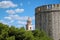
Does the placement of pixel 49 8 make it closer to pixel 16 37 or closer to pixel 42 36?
pixel 42 36

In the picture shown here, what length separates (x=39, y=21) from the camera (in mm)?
32000

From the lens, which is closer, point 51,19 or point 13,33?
point 13,33

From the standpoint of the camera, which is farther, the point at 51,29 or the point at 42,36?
the point at 51,29

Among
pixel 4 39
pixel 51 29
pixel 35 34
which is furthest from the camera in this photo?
pixel 51 29

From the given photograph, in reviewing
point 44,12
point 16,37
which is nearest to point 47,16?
point 44,12

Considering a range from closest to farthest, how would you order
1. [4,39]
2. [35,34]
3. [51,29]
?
[4,39] → [35,34] → [51,29]

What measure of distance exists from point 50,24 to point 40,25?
52.1 inches

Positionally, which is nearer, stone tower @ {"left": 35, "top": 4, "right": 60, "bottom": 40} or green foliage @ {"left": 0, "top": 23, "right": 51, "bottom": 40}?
green foliage @ {"left": 0, "top": 23, "right": 51, "bottom": 40}

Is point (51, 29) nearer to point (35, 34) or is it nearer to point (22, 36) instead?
point (35, 34)

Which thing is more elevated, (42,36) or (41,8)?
(41,8)

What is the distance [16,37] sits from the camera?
22.2 m

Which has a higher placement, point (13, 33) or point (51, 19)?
point (51, 19)

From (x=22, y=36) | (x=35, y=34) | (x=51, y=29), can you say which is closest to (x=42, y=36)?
(x=35, y=34)

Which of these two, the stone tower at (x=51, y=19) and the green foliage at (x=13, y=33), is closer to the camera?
the green foliage at (x=13, y=33)
